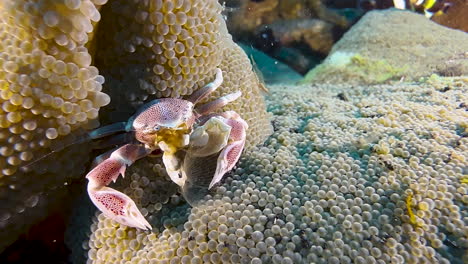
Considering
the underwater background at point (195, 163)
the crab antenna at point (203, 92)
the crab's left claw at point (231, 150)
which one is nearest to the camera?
the underwater background at point (195, 163)

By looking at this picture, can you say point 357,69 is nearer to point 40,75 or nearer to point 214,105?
point 214,105

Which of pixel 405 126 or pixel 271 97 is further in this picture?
pixel 271 97

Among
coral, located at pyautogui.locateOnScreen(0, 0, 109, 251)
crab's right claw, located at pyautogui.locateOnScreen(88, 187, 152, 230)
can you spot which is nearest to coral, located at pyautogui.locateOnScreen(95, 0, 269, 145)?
coral, located at pyautogui.locateOnScreen(0, 0, 109, 251)

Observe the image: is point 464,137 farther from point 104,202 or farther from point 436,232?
point 104,202

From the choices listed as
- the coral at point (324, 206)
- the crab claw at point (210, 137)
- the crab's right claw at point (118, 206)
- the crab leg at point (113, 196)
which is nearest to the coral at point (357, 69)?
the coral at point (324, 206)

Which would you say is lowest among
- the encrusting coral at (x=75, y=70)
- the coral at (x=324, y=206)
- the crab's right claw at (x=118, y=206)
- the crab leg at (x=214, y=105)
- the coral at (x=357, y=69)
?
the coral at (x=357, y=69)

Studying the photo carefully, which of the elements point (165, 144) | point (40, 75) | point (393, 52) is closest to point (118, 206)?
point (165, 144)

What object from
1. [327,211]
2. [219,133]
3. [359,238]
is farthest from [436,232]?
[219,133]

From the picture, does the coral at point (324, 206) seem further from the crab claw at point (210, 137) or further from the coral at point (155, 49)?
the coral at point (155, 49)
